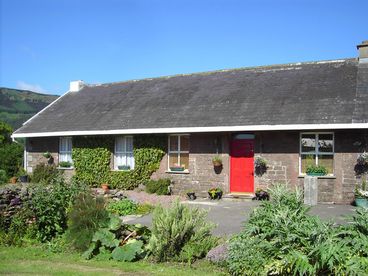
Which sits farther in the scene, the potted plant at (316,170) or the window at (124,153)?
the window at (124,153)

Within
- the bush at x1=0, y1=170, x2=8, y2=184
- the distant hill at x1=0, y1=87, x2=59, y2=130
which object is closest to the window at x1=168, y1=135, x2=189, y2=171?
the bush at x1=0, y1=170, x2=8, y2=184

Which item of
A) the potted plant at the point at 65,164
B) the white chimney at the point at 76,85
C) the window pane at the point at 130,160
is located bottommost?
the potted plant at the point at 65,164

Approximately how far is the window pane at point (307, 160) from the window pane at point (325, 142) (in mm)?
415

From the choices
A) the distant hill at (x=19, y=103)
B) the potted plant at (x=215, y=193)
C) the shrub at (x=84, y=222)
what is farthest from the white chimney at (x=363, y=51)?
the distant hill at (x=19, y=103)

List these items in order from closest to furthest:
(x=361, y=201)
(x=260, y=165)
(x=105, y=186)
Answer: (x=361, y=201), (x=260, y=165), (x=105, y=186)

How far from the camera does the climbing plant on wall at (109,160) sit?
768 inches

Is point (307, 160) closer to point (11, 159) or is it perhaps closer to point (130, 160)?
point (130, 160)

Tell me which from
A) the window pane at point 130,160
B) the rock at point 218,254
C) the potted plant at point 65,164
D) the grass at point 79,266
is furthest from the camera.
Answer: the potted plant at point 65,164

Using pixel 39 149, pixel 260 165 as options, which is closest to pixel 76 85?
pixel 39 149

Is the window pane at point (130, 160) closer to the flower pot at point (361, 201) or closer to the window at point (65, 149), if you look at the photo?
the window at point (65, 149)

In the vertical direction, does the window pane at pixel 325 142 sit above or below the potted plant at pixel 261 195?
above

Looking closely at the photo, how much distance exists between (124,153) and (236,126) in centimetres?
626

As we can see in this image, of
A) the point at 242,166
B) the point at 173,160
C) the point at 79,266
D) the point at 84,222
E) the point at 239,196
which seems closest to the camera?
the point at 79,266

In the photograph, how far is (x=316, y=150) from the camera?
645 inches
